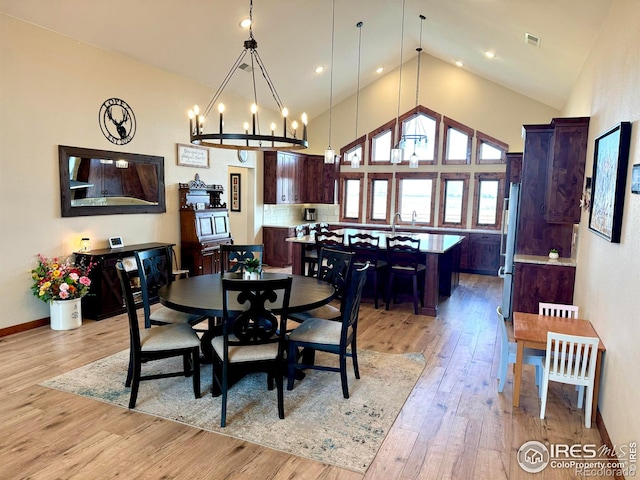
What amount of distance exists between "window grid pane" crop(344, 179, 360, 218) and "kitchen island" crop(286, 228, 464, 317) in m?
3.15

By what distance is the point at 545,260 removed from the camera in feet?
14.5

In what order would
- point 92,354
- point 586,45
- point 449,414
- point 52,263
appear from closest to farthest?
point 449,414
point 92,354
point 586,45
point 52,263

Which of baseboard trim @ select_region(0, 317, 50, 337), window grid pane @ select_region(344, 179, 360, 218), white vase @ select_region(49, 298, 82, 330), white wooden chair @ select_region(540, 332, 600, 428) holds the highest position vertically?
window grid pane @ select_region(344, 179, 360, 218)

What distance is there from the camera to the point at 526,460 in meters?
2.50

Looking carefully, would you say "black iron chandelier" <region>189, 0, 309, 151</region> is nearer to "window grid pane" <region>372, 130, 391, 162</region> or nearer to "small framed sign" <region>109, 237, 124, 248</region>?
"small framed sign" <region>109, 237, 124, 248</region>

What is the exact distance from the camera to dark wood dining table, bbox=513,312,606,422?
9.64ft

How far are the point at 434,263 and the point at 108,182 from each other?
14.2ft

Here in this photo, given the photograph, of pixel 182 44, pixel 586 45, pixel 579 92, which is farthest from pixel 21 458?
pixel 579 92

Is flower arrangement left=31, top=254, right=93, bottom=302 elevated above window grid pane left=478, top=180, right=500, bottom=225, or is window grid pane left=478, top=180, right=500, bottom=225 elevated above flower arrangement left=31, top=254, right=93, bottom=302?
window grid pane left=478, top=180, right=500, bottom=225

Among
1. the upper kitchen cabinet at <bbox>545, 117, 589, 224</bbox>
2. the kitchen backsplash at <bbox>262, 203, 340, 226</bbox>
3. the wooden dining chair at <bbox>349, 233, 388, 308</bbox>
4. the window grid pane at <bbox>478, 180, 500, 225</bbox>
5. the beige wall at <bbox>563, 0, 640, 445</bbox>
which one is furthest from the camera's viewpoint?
the kitchen backsplash at <bbox>262, 203, 340, 226</bbox>

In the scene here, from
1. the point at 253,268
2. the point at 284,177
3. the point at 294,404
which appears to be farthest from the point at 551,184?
the point at 284,177

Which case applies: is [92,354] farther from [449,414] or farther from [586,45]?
[586,45]

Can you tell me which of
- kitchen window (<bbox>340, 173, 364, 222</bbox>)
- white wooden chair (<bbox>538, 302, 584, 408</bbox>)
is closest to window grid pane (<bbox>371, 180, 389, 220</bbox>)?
kitchen window (<bbox>340, 173, 364, 222</bbox>)

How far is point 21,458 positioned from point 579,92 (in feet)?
20.7
